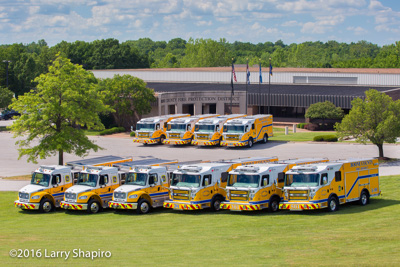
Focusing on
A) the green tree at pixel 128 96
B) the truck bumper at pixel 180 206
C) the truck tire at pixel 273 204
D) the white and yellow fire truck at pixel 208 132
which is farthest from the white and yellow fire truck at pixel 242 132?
the truck tire at pixel 273 204

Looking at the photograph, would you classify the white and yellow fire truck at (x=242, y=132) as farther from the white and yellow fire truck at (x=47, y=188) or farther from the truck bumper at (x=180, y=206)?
the truck bumper at (x=180, y=206)

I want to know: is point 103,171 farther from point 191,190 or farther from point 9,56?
point 9,56

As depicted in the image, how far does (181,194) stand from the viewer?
2995 centimetres

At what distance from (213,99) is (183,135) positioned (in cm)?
2209

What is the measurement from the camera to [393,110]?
161ft

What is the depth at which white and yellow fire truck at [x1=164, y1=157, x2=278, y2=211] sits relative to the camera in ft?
97.1

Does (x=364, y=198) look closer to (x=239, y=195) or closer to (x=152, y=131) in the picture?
(x=239, y=195)

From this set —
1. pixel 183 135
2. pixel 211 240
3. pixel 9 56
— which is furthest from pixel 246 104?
pixel 211 240

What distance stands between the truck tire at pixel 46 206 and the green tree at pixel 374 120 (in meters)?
26.1

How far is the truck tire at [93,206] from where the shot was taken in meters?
31.6

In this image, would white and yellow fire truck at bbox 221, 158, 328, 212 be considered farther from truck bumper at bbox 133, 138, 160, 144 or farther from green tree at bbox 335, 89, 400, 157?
truck bumper at bbox 133, 138, 160, 144

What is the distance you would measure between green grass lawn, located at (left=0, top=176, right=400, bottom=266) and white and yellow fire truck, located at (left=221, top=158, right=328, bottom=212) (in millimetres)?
563

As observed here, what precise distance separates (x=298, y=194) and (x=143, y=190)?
7.78 m

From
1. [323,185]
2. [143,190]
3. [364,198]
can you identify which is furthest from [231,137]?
[323,185]
